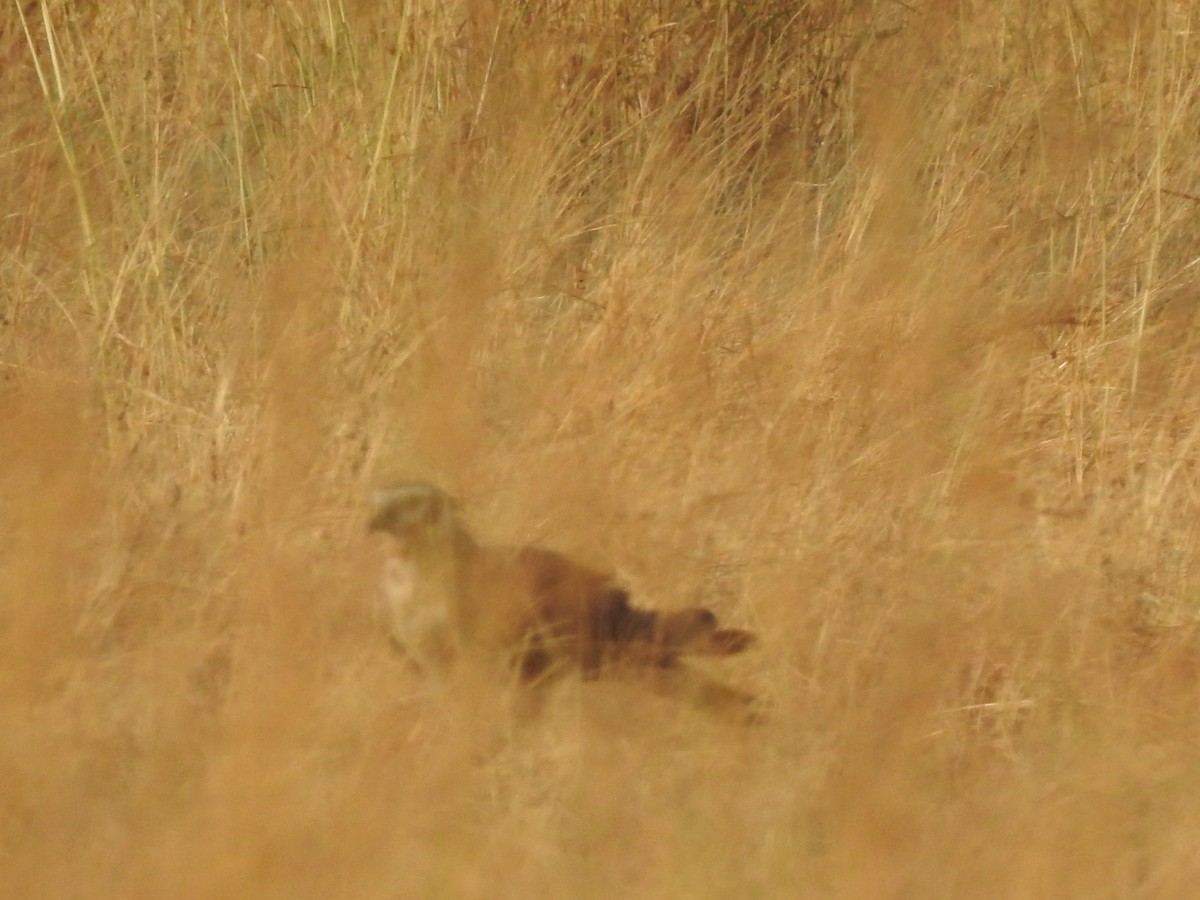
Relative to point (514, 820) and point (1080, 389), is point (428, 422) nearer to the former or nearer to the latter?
point (514, 820)

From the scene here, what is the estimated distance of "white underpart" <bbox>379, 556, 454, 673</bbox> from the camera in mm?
2445

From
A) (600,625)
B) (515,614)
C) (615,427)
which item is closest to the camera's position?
(515,614)

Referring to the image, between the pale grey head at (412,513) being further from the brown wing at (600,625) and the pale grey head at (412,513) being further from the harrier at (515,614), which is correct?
the brown wing at (600,625)

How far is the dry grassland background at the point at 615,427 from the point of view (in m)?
2.19

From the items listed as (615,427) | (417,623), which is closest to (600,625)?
(417,623)

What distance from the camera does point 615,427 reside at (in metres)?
3.10

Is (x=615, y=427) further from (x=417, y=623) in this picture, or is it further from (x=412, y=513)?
(x=417, y=623)

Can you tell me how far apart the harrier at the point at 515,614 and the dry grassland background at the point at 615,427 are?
57 millimetres

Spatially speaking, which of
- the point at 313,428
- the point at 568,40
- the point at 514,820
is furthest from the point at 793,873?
the point at 568,40

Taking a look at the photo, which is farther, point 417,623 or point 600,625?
point 600,625

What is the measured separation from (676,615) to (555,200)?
58.2 inches

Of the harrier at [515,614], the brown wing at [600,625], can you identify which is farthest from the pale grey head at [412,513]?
the brown wing at [600,625]

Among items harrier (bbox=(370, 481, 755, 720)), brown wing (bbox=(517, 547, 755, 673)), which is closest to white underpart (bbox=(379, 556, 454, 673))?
harrier (bbox=(370, 481, 755, 720))

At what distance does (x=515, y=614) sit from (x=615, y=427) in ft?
2.37
